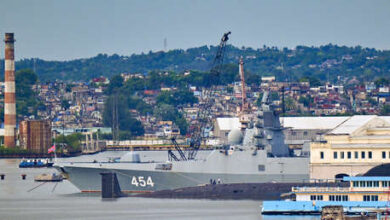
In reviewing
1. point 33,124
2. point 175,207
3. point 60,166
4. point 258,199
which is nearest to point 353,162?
point 258,199

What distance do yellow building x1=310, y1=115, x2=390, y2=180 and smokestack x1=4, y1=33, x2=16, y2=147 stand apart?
81.8 m

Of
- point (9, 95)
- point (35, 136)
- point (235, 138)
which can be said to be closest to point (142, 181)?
point (235, 138)

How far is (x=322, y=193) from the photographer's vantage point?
73438 mm

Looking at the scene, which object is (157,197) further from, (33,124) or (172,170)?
(33,124)

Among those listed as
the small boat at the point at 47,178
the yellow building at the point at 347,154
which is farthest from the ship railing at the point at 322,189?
the small boat at the point at 47,178

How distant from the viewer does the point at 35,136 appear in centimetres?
17138

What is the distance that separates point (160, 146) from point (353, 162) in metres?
101

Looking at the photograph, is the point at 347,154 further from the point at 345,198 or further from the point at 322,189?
the point at 345,198

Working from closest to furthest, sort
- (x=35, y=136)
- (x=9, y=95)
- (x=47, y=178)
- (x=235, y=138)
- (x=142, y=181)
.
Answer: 1. (x=142, y=181)
2. (x=235, y=138)
3. (x=47, y=178)
4. (x=9, y=95)
5. (x=35, y=136)

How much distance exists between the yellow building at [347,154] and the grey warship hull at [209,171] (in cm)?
334

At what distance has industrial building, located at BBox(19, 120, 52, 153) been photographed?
168087 mm

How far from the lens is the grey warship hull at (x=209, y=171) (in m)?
86.7

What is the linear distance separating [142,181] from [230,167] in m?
6.83

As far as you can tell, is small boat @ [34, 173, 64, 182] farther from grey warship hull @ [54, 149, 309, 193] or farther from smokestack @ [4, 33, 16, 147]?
smokestack @ [4, 33, 16, 147]
